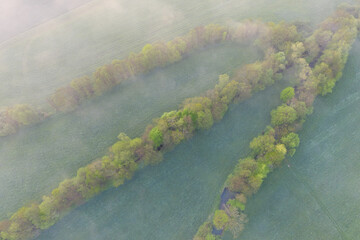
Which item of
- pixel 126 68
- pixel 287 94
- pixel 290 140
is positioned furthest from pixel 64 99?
pixel 287 94

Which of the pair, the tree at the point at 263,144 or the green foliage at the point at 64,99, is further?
the green foliage at the point at 64,99

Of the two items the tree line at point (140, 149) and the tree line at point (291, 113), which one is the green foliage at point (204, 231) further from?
the tree line at point (140, 149)

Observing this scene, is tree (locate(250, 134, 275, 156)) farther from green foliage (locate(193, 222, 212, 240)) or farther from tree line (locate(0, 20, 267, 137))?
tree line (locate(0, 20, 267, 137))

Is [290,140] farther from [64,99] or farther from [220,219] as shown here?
[64,99]

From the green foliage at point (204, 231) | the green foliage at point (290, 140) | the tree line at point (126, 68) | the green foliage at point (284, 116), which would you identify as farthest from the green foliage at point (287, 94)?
the green foliage at point (204, 231)

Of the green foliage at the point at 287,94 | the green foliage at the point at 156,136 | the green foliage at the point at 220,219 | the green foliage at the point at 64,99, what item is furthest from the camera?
the green foliage at the point at 64,99
